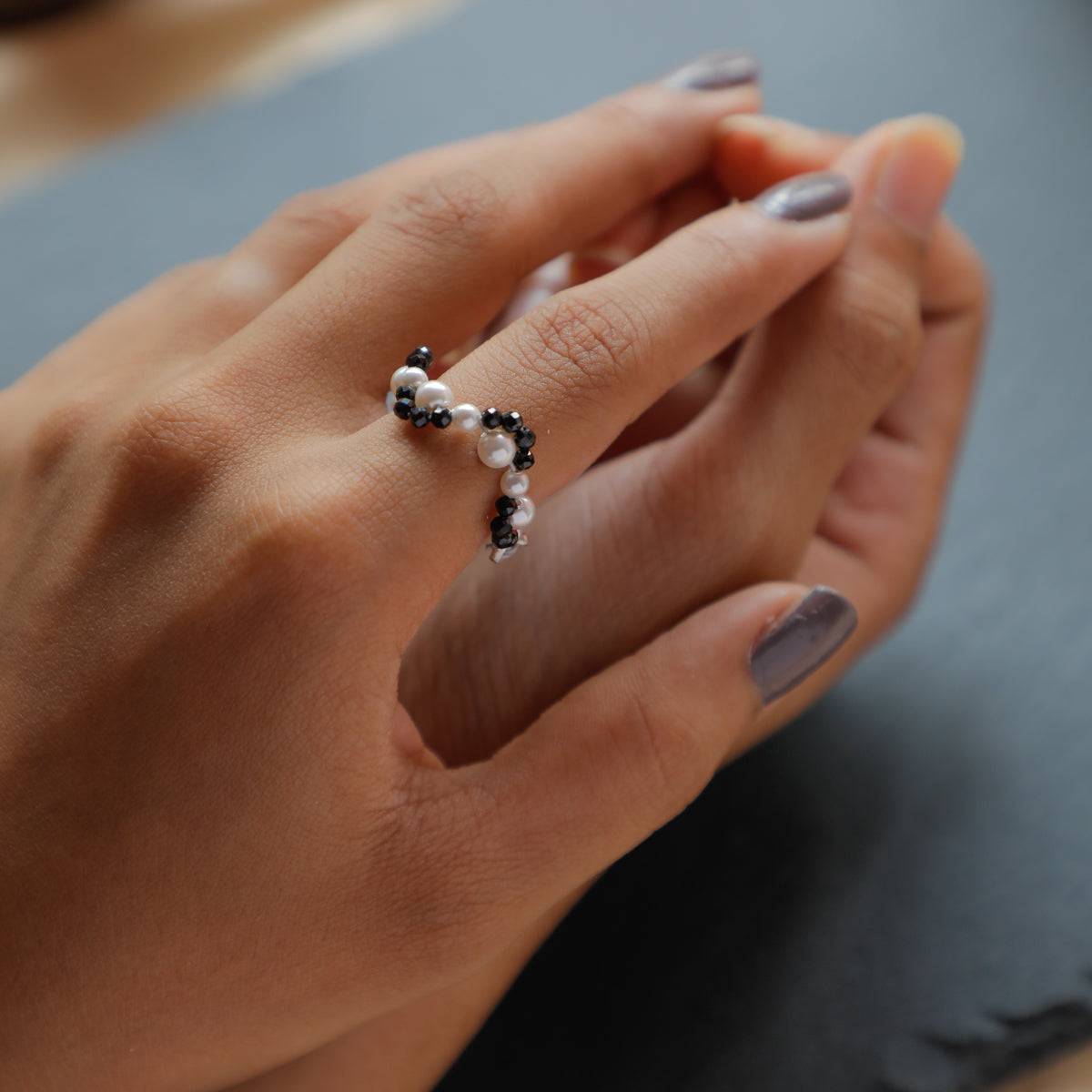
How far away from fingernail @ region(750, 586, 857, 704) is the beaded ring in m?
0.19

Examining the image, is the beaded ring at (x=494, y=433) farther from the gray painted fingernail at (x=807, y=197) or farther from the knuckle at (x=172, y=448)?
the gray painted fingernail at (x=807, y=197)

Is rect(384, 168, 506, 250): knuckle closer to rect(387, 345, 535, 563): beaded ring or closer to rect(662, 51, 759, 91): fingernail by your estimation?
rect(387, 345, 535, 563): beaded ring

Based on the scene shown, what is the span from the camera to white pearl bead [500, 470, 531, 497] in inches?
26.1

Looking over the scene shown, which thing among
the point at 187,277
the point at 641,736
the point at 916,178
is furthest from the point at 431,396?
the point at 916,178

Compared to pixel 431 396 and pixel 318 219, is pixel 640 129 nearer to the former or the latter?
pixel 318 219

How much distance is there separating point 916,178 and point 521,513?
49cm

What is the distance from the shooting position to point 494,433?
0.66 m

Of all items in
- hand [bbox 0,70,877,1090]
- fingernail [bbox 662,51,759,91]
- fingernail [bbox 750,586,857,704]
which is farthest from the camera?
fingernail [bbox 662,51,759,91]

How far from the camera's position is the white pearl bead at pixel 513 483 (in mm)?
662

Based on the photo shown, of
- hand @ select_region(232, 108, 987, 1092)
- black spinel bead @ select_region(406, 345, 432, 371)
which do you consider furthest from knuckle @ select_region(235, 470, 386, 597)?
hand @ select_region(232, 108, 987, 1092)

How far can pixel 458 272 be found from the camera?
0.80 meters

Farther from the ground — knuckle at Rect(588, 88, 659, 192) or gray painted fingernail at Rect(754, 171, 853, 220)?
knuckle at Rect(588, 88, 659, 192)

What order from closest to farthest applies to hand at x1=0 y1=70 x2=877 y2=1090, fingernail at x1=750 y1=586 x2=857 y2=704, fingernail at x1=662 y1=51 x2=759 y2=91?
1. hand at x1=0 y1=70 x2=877 y2=1090
2. fingernail at x1=750 y1=586 x2=857 y2=704
3. fingernail at x1=662 y1=51 x2=759 y2=91

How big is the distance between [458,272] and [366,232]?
0.23 feet
